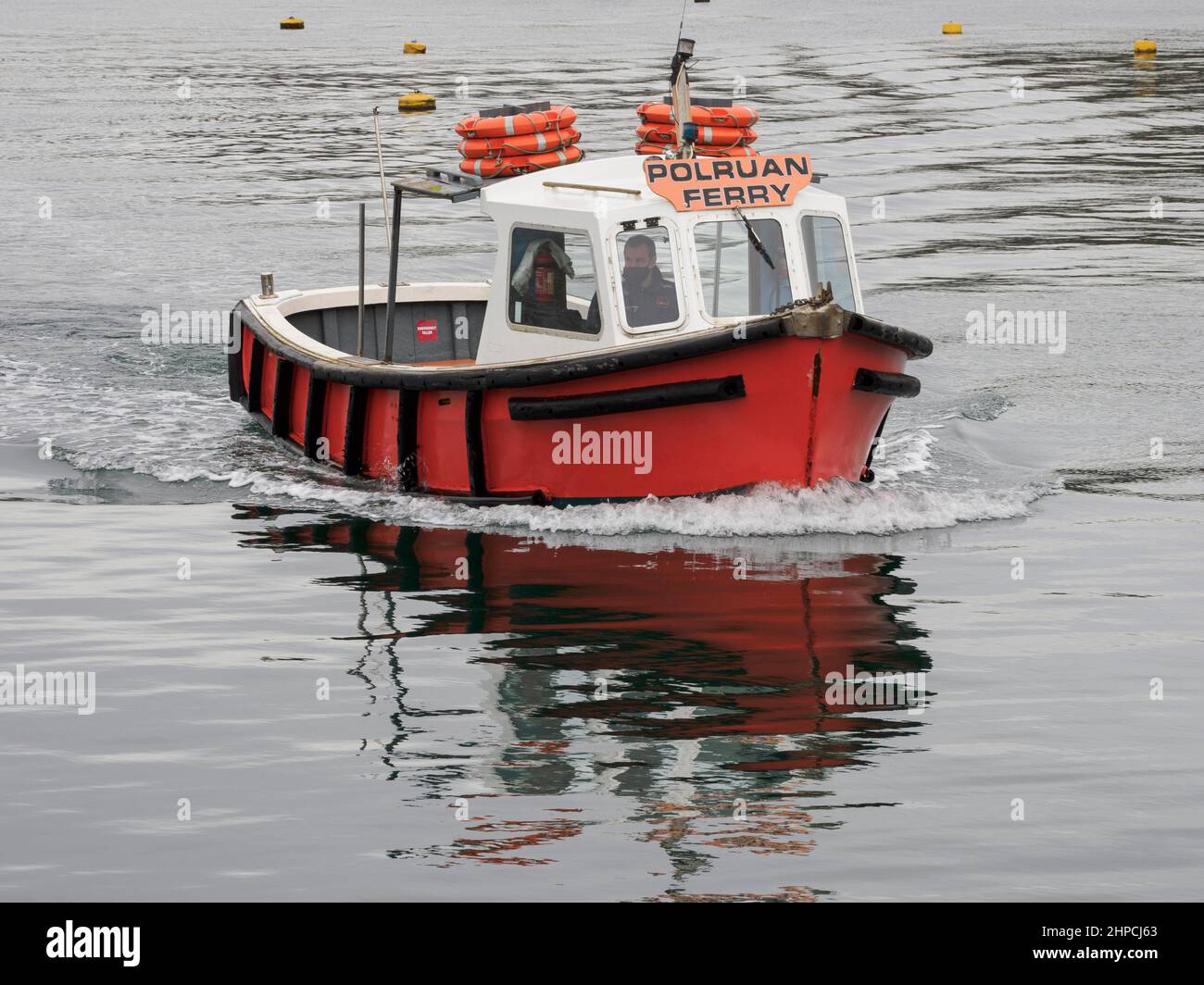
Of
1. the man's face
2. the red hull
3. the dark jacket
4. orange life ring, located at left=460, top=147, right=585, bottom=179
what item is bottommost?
the red hull

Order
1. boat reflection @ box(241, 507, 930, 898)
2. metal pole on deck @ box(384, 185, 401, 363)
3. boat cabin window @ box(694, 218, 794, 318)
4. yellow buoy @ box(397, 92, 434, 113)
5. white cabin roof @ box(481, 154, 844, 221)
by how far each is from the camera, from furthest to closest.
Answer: yellow buoy @ box(397, 92, 434, 113), metal pole on deck @ box(384, 185, 401, 363), boat cabin window @ box(694, 218, 794, 318), white cabin roof @ box(481, 154, 844, 221), boat reflection @ box(241, 507, 930, 898)

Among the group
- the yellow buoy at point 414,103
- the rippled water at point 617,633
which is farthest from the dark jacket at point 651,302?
the yellow buoy at point 414,103

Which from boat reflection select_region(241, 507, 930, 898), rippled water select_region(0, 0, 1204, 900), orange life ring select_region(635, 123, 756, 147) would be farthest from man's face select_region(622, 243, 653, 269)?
boat reflection select_region(241, 507, 930, 898)

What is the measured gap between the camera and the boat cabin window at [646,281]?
1380cm

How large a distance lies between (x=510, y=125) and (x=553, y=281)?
1.71 metres

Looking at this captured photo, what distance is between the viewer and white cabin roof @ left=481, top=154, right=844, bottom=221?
13781 mm

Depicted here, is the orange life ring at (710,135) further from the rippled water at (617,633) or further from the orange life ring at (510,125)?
the rippled water at (617,633)

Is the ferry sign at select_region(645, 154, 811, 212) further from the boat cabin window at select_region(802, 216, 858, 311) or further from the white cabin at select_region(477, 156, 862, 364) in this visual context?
the boat cabin window at select_region(802, 216, 858, 311)

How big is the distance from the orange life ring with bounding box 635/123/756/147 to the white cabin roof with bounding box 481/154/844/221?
0.53m

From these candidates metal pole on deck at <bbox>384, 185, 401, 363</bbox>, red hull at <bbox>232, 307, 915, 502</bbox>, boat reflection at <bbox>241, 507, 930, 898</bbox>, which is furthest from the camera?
metal pole on deck at <bbox>384, 185, 401, 363</bbox>

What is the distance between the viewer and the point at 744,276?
47.0 feet

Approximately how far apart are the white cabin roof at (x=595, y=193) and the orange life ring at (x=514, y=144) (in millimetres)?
312

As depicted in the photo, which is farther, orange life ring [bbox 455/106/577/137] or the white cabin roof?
orange life ring [bbox 455/106/577/137]

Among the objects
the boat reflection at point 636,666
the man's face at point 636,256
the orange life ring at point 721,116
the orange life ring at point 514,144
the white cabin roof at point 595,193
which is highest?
the orange life ring at point 721,116
